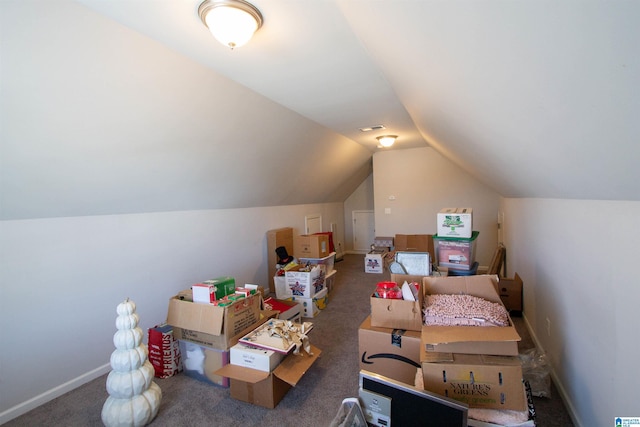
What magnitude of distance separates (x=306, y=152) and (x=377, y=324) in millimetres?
2667

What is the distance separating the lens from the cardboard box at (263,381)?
1934mm

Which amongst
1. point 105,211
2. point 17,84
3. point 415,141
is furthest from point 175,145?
point 415,141

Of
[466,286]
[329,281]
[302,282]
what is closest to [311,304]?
[302,282]

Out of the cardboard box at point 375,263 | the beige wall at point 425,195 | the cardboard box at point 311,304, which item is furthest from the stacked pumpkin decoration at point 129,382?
the beige wall at point 425,195

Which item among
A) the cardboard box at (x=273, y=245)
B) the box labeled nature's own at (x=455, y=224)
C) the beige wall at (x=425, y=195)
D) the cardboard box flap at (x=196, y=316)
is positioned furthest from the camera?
the beige wall at (x=425, y=195)

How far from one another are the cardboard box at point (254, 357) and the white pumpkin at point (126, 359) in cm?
58

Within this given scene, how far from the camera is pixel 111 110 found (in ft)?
6.16

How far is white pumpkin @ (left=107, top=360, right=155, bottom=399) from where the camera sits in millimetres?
1768

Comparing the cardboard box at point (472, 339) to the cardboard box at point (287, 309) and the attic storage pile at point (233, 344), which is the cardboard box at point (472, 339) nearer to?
the attic storage pile at point (233, 344)

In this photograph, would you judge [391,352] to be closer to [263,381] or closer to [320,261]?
[263,381]

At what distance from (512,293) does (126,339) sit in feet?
11.9

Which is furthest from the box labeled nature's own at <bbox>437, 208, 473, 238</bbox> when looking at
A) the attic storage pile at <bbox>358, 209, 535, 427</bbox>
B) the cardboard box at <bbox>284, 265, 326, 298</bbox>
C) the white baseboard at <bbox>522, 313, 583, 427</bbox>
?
the cardboard box at <bbox>284, 265, 326, 298</bbox>

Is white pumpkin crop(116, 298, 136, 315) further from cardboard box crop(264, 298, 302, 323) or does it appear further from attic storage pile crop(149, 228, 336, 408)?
cardboard box crop(264, 298, 302, 323)

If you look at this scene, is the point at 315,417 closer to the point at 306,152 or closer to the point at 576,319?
the point at 576,319
